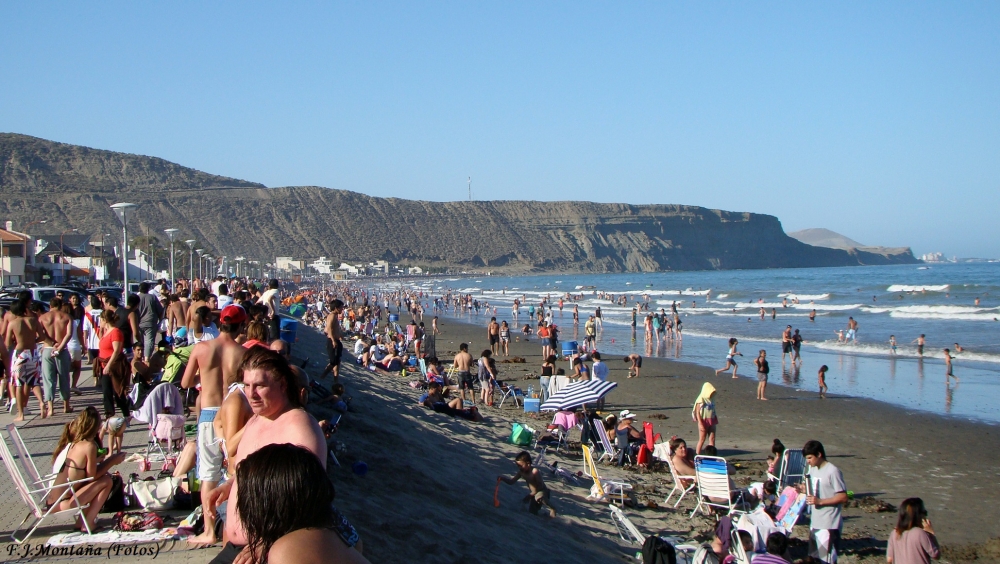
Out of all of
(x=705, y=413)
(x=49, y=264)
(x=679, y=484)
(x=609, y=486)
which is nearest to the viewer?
(x=609, y=486)

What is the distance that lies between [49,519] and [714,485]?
5941 mm

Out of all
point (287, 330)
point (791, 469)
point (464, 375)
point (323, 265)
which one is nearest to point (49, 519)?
point (287, 330)

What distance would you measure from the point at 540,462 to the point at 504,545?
333 centimetres

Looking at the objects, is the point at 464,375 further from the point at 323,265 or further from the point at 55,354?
the point at 323,265

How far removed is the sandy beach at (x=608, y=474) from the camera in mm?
5930

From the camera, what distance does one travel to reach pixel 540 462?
30.3 feet

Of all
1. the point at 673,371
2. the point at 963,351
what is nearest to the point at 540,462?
the point at 673,371

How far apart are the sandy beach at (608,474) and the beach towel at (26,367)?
10.1ft

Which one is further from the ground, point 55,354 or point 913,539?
point 55,354

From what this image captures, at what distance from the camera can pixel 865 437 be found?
1250 cm

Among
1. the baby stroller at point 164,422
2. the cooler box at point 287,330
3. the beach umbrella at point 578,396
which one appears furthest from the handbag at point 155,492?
the beach umbrella at point 578,396

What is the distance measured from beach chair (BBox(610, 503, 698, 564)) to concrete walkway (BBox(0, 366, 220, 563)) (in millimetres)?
3795

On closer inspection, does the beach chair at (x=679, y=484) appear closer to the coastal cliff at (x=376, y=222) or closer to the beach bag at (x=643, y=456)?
the beach bag at (x=643, y=456)

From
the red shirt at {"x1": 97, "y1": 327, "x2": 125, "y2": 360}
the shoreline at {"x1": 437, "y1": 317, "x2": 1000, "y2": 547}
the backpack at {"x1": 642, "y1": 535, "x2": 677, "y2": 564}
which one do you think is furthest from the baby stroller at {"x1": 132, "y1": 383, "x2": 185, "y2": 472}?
the shoreline at {"x1": 437, "y1": 317, "x2": 1000, "y2": 547}
